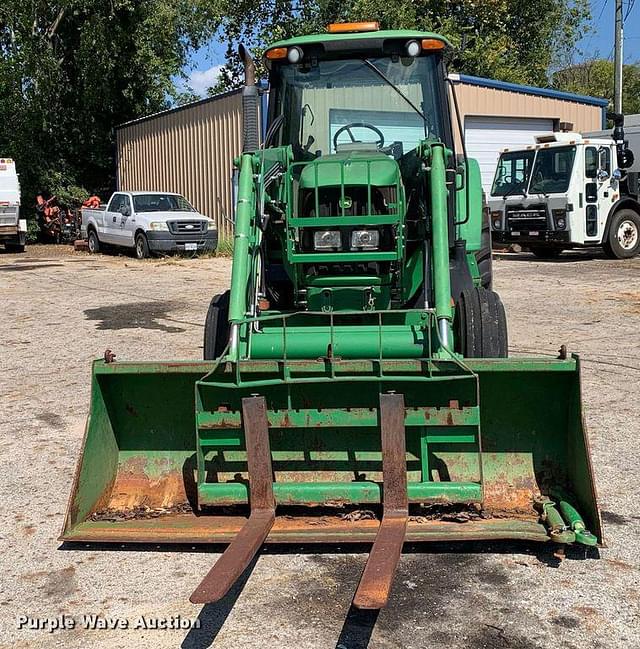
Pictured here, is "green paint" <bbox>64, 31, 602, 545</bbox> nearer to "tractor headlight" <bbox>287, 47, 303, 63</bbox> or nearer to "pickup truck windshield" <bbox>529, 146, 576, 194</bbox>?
"tractor headlight" <bbox>287, 47, 303, 63</bbox>

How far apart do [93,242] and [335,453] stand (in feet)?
68.0

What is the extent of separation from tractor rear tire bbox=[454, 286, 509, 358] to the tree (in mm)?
24263

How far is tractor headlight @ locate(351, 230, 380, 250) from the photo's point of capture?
549 centimetres

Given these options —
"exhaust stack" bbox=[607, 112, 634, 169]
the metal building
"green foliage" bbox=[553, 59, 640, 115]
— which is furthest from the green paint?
"green foliage" bbox=[553, 59, 640, 115]

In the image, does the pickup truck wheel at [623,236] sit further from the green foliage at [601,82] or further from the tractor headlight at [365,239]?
the green foliage at [601,82]

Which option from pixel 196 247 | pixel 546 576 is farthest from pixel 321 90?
pixel 196 247

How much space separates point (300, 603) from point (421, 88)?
3.92 meters

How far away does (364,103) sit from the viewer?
637 cm

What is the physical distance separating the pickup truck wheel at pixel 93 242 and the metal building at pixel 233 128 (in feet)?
9.73

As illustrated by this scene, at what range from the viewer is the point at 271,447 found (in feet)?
15.4

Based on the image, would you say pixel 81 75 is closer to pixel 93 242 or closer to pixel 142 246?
pixel 93 242

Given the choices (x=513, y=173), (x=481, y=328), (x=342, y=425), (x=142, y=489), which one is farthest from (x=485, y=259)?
(x=513, y=173)

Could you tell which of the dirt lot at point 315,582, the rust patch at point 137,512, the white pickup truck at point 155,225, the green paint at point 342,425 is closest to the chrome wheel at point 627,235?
the white pickup truck at point 155,225

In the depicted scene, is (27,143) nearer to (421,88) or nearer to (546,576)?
(421,88)
